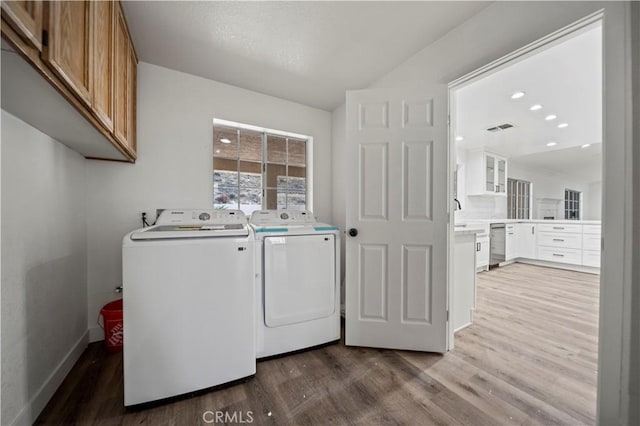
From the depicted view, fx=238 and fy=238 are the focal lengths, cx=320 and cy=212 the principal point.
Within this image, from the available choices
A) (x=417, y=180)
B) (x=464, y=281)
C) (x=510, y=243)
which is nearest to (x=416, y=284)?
(x=464, y=281)

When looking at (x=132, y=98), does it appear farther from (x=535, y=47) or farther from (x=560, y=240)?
(x=560, y=240)

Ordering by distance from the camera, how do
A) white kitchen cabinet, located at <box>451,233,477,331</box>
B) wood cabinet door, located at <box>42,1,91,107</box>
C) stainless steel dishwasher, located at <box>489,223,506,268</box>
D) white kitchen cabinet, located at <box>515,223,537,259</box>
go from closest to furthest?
wood cabinet door, located at <box>42,1,91,107</box>, white kitchen cabinet, located at <box>451,233,477,331</box>, stainless steel dishwasher, located at <box>489,223,506,268</box>, white kitchen cabinet, located at <box>515,223,537,259</box>

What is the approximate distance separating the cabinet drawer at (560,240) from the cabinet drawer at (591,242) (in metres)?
0.05

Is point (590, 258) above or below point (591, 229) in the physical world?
below

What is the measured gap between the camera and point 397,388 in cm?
143

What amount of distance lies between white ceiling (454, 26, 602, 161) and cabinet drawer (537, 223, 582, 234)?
1.48 metres

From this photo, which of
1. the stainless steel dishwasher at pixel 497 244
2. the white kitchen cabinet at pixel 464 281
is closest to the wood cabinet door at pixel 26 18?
the white kitchen cabinet at pixel 464 281

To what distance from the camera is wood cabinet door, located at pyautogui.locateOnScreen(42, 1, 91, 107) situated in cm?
73

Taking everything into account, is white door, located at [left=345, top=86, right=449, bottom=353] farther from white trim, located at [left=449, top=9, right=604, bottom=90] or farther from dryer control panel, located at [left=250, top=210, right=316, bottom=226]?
dryer control panel, located at [left=250, top=210, right=316, bottom=226]

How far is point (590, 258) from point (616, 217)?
4573mm

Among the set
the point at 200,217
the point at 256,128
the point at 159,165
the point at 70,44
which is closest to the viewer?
the point at 70,44

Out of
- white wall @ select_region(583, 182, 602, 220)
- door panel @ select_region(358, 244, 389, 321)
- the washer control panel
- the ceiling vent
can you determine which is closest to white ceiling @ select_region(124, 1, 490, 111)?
the washer control panel

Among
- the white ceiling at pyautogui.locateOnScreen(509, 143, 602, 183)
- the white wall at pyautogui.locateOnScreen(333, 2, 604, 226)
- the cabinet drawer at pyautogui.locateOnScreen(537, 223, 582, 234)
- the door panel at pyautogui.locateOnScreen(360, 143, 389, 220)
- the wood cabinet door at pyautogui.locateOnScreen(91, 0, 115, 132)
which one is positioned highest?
the white ceiling at pyautogui.locateOnScreen(509, 143, 602, 183)

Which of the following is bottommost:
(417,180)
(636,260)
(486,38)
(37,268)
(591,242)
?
(591,242)
